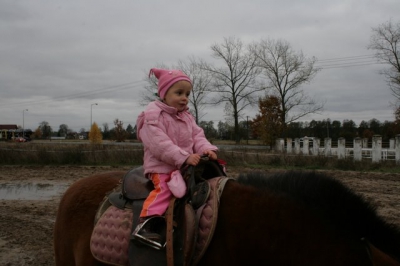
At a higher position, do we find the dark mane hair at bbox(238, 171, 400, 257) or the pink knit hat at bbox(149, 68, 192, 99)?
the pink knit hat at bbox(149, 68, 192, 99)

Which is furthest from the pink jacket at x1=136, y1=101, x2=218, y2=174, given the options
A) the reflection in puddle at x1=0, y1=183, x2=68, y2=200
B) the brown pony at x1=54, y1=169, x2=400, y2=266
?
the reflection in puddle at x1=0, y1=183, x2=68, y2=200

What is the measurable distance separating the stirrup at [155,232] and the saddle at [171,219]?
0.7 inches

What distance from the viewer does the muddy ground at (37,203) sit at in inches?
221

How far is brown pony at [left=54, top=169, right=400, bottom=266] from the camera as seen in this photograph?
2.00 metres

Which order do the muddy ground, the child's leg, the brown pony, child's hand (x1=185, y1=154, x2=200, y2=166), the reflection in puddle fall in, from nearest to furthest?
the brown pony < the child's leg < child's hand (x1=185, y1=154, x2=200, y2=166) < the muddy ground < the reflection in puddle

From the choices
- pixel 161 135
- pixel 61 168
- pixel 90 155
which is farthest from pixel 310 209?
pixel 90 155

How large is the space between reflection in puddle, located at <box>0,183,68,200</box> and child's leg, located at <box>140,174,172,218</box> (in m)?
8.81

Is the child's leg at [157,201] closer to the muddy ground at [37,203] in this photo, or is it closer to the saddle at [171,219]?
the saddle at [171,219]

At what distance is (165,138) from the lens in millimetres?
2570

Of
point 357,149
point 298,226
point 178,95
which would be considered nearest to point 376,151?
point 357,149

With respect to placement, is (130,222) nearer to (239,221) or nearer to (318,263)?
(239,221)

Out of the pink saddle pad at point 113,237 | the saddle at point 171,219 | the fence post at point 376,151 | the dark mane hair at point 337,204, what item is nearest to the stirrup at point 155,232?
the saddle at point 171,219

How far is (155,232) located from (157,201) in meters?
0.20

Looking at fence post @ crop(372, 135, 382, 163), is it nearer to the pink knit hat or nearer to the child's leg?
the pink knit hat
